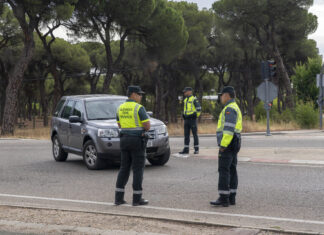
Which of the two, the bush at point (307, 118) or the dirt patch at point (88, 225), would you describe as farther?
the bush at point (307, 118)

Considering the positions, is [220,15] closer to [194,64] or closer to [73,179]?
[194,64]

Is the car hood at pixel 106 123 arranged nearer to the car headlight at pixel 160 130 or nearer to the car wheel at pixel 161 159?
the car headlight at pixel 160 130

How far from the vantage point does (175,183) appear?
10.1 meters

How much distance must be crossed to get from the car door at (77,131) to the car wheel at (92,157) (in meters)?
0.37

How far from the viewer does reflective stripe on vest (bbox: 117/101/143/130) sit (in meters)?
7.86

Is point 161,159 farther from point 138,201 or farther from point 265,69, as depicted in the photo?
point 265,69

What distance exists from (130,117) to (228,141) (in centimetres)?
144

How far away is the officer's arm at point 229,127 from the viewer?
24.3 ft

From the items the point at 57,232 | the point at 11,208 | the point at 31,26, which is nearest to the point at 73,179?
the point at 11,208

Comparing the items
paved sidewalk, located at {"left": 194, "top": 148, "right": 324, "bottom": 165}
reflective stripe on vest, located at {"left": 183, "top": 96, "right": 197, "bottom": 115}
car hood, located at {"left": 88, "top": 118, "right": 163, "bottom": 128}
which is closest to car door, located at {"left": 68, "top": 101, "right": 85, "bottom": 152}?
car hood, located at {"left": 88, "top": 118, "right": 163, "bottom": 128}

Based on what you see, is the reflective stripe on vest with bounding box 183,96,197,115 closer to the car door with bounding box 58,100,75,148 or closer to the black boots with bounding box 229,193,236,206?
the car door with bounding box 58,100,75,148

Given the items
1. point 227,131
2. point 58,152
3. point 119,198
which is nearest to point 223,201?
point 227,131

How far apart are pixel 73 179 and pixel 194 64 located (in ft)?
124

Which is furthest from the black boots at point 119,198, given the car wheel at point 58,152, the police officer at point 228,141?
the car wheel at point 58,152
